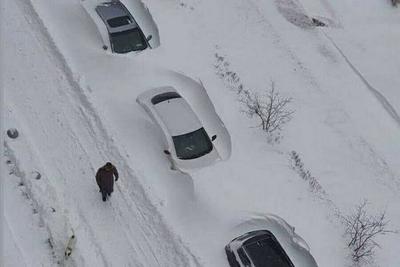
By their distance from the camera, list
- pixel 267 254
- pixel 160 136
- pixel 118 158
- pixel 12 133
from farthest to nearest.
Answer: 1. pixel 160 136
2. pixel 118 158
3. pixel 12 133
4. pixel 267 254

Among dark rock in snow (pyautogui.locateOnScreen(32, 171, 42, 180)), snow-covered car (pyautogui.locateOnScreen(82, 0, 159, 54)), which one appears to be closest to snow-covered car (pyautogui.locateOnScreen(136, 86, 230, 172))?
snow-covered car (pyautogui.locateOnScreen(82, 0, 159, 54))

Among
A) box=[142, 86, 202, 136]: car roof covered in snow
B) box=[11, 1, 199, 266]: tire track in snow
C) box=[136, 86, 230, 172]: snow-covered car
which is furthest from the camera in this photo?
box=[142, 86, 202, 136]: car roof covered in snow

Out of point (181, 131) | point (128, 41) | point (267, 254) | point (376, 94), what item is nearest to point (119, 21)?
point (128, 41)

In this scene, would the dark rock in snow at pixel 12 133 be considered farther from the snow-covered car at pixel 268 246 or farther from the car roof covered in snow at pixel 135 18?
the snow-covered car at pixel 268 246

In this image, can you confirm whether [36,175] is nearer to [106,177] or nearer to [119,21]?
[106,177]

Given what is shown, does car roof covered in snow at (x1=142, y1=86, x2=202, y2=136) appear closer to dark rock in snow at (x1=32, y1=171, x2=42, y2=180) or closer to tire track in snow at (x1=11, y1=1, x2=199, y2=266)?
tire track in snow at (x1=11, y1=1, x2=199, y2=266)
